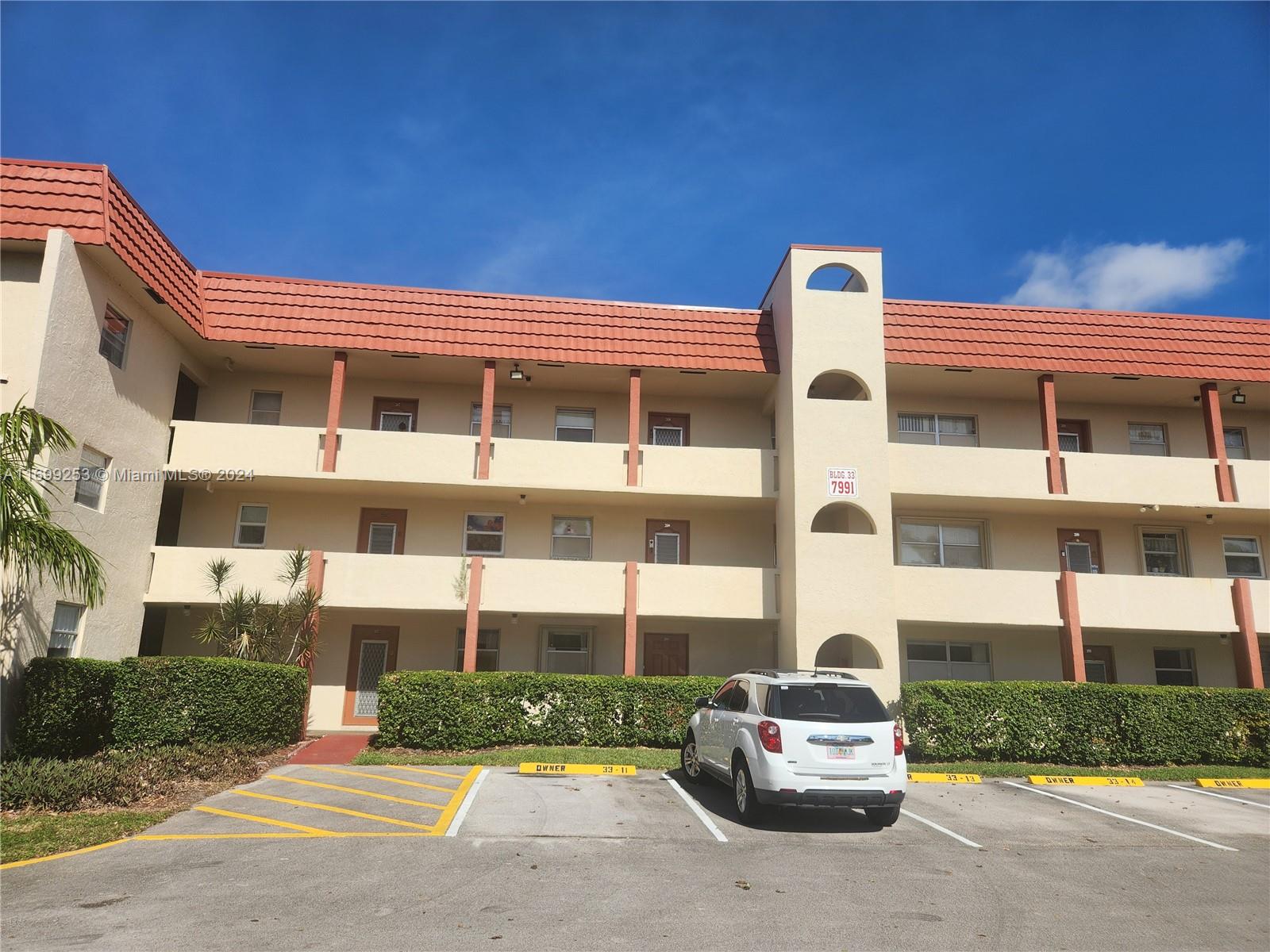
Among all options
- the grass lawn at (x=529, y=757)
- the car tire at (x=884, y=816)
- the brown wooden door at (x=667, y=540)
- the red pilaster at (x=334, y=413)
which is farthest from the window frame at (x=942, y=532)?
the red pilaster at (x=334, y=413)

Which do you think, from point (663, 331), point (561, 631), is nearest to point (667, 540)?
point (561, 631)

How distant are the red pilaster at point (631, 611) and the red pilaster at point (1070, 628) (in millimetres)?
9376

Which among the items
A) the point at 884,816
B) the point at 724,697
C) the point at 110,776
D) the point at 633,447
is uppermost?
the point at 633,447

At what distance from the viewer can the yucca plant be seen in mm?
17562

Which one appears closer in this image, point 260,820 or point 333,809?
point 260,820

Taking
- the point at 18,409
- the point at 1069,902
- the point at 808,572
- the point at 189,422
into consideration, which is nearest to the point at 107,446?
the point at 189,422

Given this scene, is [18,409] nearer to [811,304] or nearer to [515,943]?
[515,943]

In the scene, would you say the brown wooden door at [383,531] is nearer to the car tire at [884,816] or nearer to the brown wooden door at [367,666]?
the brown wooden door at [367,666]

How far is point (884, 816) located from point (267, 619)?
12.6 meters

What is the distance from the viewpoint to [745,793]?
10.9m

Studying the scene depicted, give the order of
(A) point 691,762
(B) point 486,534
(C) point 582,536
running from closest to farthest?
(A) point 691,762, (B) point 486,534, (C) point 582,536

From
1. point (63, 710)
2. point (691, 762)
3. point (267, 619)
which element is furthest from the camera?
point (267, 619)

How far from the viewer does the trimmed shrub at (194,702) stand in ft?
48.2

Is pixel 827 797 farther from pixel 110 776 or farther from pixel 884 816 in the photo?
pixel 110 776
